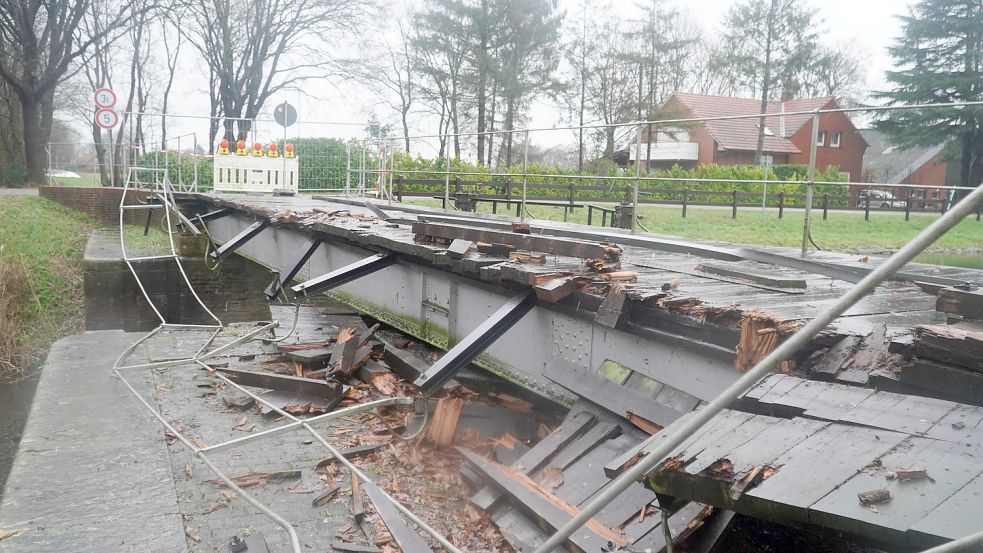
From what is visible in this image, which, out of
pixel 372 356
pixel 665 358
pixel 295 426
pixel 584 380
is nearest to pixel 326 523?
pixel 295 426

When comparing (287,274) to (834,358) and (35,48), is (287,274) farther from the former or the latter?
(35,48)

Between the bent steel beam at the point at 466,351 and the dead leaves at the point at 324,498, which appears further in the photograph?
the bent steel beam at the point at 466,351

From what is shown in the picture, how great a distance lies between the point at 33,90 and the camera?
26156 millimetres

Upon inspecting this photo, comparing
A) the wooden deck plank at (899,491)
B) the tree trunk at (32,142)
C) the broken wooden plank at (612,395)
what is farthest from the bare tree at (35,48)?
the wooden deck plank at (899,491)

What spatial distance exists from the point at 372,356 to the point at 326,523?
3.31 m

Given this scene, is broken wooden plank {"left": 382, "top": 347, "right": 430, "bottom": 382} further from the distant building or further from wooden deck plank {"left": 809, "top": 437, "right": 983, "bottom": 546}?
the distant building

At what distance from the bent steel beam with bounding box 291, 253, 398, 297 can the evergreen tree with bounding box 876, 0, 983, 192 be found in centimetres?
1473

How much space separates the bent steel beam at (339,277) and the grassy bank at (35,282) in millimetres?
8651

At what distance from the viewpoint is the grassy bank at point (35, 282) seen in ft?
44.0

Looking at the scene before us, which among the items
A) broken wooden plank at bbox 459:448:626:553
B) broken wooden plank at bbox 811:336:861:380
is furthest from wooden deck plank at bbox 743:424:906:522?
broken wooden plank at bbox 459:448:626:553

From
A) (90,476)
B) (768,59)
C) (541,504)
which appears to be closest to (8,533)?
(90,476)

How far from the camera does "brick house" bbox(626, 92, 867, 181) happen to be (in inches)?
1556

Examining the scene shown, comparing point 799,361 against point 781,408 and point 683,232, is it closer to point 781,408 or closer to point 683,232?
point 781,408

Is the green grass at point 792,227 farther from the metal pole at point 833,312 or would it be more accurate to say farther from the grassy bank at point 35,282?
the metal pole at point 833,312
